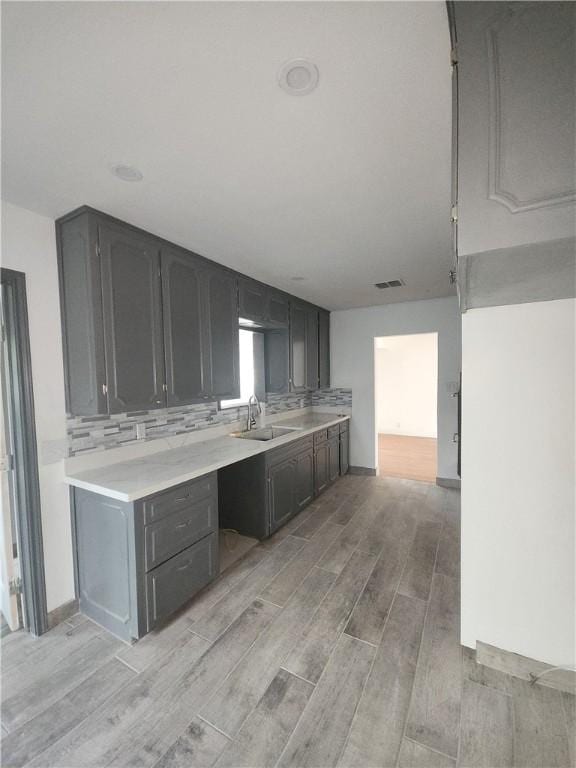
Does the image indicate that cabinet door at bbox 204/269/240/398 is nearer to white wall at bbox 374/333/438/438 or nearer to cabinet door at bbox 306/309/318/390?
cabinet door at bbox 306/309/318/390

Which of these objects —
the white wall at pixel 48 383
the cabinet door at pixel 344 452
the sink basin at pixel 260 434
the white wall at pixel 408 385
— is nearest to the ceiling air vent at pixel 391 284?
the sink basin at pixel 260 434

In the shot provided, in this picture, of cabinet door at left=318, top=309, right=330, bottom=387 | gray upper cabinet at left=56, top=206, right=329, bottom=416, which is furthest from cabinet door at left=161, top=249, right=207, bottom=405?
cabinet door at left=318, top=309, right=330, bottom=387

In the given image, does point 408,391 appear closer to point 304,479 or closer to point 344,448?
point 344,448

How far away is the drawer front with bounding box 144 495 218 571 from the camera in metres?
1.74

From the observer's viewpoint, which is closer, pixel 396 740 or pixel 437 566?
pixel 396 740

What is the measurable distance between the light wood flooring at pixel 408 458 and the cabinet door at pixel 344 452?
0.56 m

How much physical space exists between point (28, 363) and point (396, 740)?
2510mm

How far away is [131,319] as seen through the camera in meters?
1.97

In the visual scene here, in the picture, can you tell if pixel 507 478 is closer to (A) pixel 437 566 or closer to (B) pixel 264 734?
(A) pixel 437 566

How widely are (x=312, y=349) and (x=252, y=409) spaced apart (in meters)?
1.31

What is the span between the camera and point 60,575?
6.31 ft

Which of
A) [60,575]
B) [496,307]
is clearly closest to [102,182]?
[496,307]

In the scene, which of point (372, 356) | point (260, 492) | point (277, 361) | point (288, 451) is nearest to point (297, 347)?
point (277, 361)

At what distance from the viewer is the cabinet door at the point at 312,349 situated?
421cm
